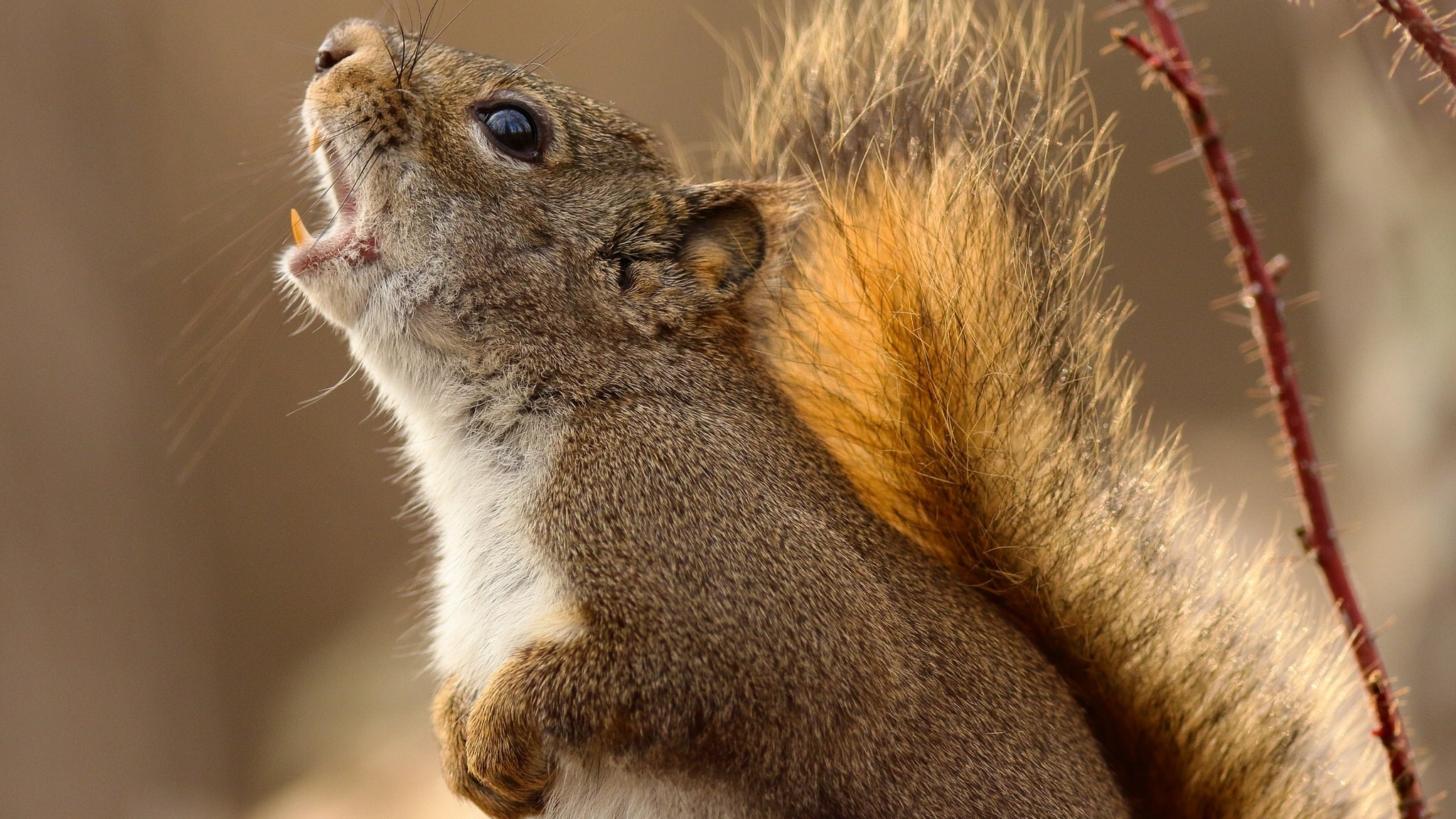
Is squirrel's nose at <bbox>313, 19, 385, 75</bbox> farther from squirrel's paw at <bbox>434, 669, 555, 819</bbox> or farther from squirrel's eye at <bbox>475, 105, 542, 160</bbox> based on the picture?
squirrel's paw at <bbox>434, 669, 555, 819</bbox>

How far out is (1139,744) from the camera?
1.44 meters

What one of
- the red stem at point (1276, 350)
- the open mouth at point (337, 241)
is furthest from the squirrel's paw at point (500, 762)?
the red stem at point (1276, 350)

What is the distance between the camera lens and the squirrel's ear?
1.46 meters

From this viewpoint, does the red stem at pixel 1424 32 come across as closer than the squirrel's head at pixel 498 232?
Yes

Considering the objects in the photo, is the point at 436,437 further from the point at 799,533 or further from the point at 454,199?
the point at 799,533

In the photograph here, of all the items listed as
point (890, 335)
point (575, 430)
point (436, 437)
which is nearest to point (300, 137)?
point (436, 437)

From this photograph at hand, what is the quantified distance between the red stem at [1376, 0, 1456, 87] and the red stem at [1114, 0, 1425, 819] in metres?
0.02

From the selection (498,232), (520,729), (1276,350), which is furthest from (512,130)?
(1276,350)

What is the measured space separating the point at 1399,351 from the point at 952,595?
200cm

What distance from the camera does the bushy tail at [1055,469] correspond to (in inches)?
54.5

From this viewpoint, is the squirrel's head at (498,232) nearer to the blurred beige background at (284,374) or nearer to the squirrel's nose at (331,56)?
the squirrel's nose at (331,56)

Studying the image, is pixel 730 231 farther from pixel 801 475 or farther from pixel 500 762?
pixel 500 762

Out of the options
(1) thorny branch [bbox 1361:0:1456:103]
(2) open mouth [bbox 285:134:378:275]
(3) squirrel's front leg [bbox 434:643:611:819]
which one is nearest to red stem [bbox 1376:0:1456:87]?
(1) thorny branch [bbox 1361:0:1456:103]

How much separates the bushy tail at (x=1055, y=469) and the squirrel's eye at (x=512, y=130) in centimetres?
37
